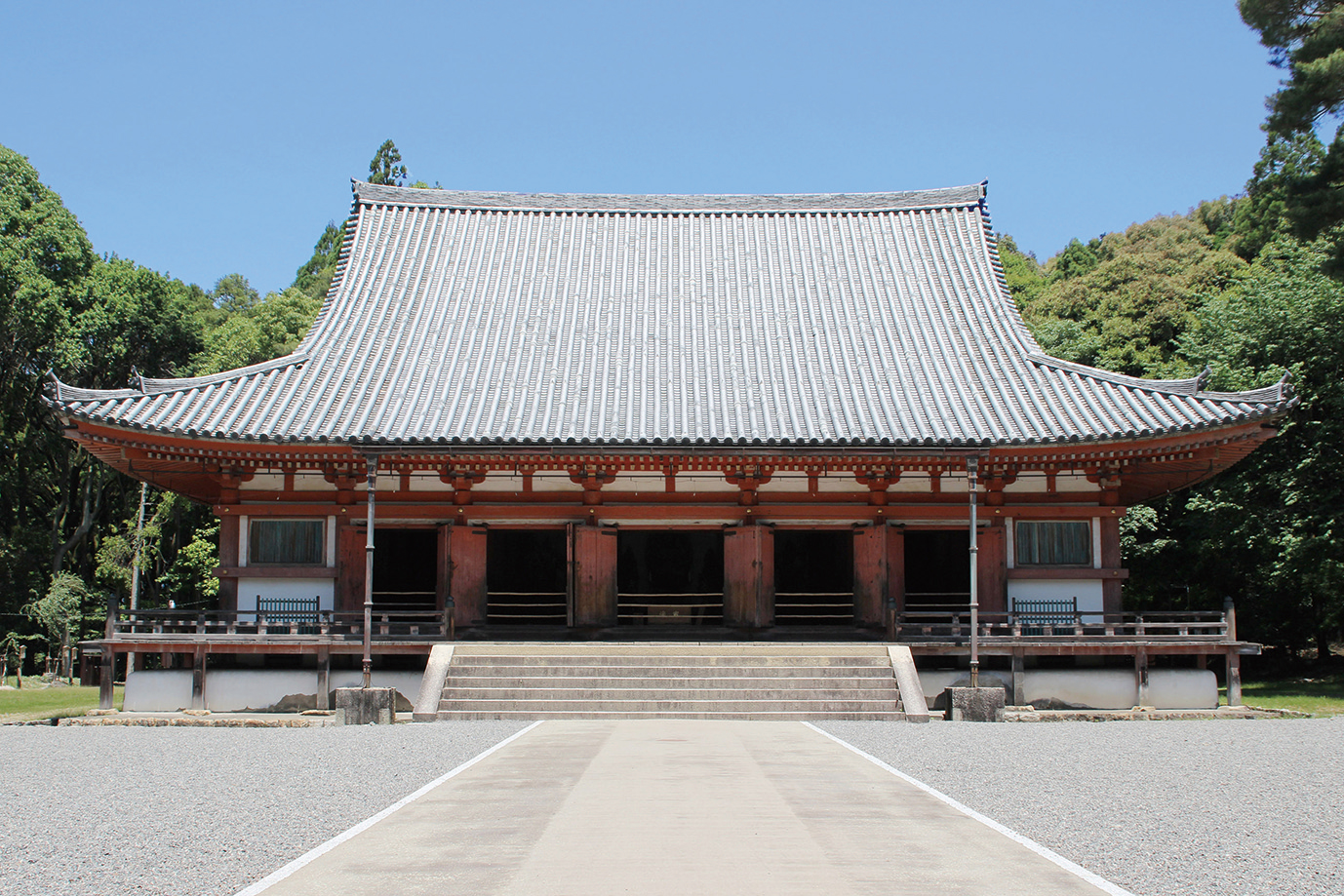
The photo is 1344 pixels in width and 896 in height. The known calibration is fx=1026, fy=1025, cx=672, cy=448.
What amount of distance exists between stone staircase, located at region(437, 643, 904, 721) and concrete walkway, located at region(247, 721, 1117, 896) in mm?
4482

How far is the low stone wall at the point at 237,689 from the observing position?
50.9ft

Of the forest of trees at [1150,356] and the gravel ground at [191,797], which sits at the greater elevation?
the forest of trees at [1150,356]

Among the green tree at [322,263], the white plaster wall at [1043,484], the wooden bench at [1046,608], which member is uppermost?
the green tree at [322,263]

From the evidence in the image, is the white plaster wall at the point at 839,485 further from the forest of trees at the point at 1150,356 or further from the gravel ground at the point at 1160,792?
the forest of trees at the point at 1150,356

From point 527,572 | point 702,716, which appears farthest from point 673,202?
point 702,716

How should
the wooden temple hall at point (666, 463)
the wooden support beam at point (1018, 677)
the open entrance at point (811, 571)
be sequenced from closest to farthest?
the wooden support beam at point (1018, 677), the wooden temple hall at point (666, 463), the open entrance at point (811, 571)

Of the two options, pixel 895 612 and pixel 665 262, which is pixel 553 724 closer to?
pixel 895 612

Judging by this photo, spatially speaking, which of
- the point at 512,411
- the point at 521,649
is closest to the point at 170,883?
the point at 521,649

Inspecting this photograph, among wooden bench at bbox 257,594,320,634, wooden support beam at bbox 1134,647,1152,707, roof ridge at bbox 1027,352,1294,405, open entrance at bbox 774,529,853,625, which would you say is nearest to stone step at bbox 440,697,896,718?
wooden bench at bbox 257,594,320,634

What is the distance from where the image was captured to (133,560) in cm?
3247

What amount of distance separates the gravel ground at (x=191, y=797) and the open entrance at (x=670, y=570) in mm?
6884

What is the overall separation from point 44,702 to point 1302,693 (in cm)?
2643

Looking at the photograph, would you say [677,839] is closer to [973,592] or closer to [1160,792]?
[1160,792]

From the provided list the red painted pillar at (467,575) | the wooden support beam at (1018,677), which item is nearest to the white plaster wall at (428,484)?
the red painted pillar at (467,575)
